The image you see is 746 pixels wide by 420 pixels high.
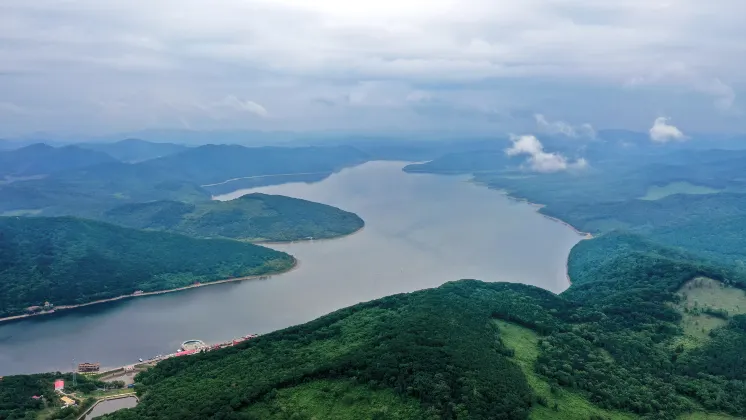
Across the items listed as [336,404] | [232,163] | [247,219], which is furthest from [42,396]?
[232,163]

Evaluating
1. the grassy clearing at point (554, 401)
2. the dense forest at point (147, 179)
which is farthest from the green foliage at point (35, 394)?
the dense forest at point (147, 179)

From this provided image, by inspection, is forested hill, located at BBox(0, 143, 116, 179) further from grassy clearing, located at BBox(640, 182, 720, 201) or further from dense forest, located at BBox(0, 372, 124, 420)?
dense forest, located at BBox(0, 372, 124, 420)

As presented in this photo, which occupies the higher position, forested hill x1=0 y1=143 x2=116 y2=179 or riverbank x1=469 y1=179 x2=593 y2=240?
forested hill x1=0 y1=143 x2=116 y2=179

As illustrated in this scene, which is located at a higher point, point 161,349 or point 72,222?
point 72,222

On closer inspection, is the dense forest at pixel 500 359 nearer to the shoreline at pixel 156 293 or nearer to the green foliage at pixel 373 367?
the green foliage at pixel 373 367

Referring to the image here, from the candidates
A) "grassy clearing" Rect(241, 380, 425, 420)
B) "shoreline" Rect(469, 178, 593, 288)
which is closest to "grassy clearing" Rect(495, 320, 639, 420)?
"grassy clearing" Rect(241, 380, 425, 420)

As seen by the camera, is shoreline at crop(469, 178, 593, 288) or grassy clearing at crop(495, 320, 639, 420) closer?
grassy clearing at crop(495, 320, 639, 420)

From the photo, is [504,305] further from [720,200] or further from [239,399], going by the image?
[720,200]

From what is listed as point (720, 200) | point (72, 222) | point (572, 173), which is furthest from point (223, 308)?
point (572, 173)
